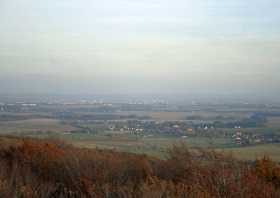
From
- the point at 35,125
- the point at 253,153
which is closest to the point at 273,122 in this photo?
the point at 253,153

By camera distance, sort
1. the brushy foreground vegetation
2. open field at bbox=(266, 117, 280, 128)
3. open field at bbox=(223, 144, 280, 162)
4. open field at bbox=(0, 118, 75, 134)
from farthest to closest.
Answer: open field at bbox=(266, 117, 280, 128) → open field at bbox=(0, 118, 75, 134) → open field at bbox=(223, 144, 280, 162) → the brushy foreground vegetation

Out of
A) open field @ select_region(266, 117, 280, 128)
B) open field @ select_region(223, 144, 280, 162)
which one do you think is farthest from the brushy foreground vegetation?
open field @ select_region(266, 117, 280, 128)

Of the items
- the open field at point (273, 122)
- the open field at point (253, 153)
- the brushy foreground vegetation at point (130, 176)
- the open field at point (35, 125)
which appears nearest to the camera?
the brushy foreground vegetation at point (130, 176)

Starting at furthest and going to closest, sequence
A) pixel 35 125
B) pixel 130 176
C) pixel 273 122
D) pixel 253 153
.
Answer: pixel 273 122 → pixel 35 125 → pixel 253 153 → pixel 130 176

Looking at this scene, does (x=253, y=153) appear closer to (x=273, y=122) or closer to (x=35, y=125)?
(x=273, y=122)

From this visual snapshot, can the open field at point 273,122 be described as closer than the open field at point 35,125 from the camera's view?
No

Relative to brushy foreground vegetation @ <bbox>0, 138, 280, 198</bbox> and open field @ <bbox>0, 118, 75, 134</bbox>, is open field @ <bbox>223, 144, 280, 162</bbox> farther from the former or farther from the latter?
open field @ <bbox>0, 118, 75, 134</bbox>

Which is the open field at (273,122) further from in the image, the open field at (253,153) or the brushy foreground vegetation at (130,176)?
the brushy foreground vegetation at (130,176)

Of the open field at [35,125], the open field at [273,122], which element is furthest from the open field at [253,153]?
the open field at [35,125]

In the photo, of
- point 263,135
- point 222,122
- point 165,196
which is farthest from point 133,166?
point 222,122
